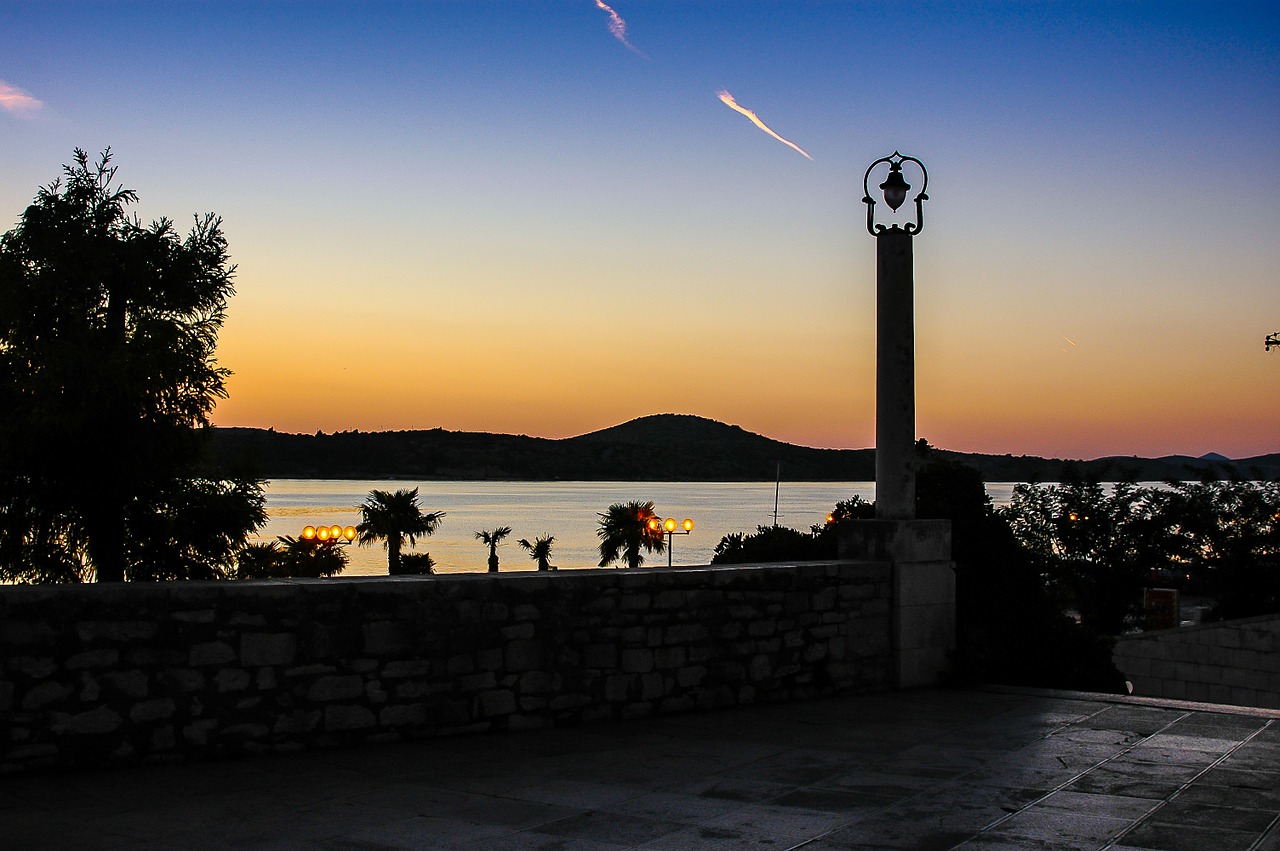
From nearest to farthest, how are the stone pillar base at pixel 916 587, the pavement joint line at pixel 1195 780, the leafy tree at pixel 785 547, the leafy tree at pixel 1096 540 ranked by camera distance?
the pavement joint line at pixel 1195 780 < the stone pillar base at pixel 916 587 < the leafy tree at pixel 785 547 < the leafy tree at pixel 1096 540

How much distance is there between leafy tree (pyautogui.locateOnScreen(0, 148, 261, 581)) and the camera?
2056 cm

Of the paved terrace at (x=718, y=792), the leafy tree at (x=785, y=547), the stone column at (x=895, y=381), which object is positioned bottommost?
the paved terrace at (x=718, y=792)

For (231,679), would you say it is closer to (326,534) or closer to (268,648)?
(268,648)

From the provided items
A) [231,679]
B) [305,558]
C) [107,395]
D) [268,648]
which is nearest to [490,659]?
[268,648]

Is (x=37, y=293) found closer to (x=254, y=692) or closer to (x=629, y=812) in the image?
(x=254, y=692)

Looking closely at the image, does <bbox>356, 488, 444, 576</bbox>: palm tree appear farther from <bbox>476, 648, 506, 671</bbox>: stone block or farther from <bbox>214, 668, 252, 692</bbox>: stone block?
<bbox>214, 668, 252, 692</bbox>: stone block

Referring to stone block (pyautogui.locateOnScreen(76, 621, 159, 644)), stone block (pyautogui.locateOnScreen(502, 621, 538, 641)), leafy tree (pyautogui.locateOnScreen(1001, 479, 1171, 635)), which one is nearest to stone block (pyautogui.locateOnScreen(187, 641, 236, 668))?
stone block (pyautogui.locateOnScreen(76, 621, 159, 644))

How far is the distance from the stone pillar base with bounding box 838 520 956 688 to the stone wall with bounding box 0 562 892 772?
68 centimetres

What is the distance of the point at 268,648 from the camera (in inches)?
243

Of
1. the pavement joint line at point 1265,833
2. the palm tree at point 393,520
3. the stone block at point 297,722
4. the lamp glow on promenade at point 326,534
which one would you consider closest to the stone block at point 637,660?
the stone block at point 297,722

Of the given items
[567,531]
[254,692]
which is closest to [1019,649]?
[254,692]

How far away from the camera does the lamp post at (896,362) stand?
9.35 meters

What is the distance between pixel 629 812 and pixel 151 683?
2.82 m

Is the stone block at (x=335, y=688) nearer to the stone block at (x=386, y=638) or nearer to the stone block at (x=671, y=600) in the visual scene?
the stone block at (x=386, y=638)
